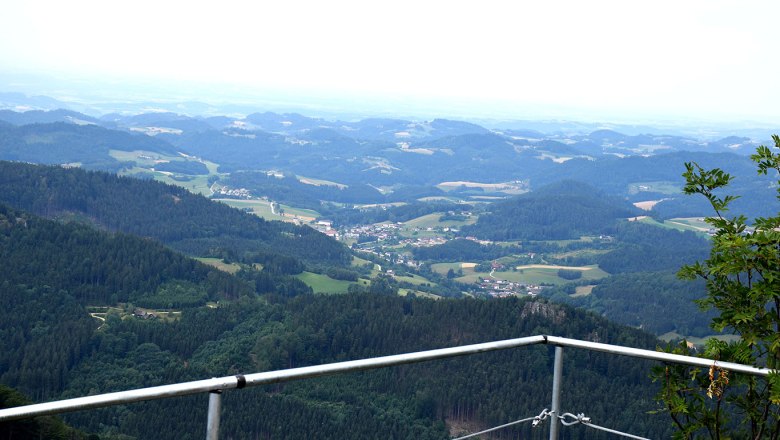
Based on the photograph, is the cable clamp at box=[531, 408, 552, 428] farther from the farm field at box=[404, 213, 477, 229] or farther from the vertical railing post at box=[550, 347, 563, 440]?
the farm field at box=[404, 213, 477, 229]

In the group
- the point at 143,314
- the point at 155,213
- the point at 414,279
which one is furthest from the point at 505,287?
the point at 155,213

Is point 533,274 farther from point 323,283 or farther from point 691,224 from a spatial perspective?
point 691,224

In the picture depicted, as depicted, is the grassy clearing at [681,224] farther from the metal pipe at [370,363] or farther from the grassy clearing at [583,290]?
the metal pipe at [370,363]

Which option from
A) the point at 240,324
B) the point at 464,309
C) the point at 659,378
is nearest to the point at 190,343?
the point at 240,324

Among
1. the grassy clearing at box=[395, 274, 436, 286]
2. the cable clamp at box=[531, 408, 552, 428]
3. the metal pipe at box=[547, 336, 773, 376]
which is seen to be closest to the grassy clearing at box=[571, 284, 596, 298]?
the grassy clearing at box=[395, 274, 436, 286]

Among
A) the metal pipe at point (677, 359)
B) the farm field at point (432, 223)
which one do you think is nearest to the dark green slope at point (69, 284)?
the metal pipe at point (677, 359)

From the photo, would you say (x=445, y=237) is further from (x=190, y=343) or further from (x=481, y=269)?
(x=190, y=343)

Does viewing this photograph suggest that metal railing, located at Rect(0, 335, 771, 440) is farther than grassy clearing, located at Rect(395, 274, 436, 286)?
No
